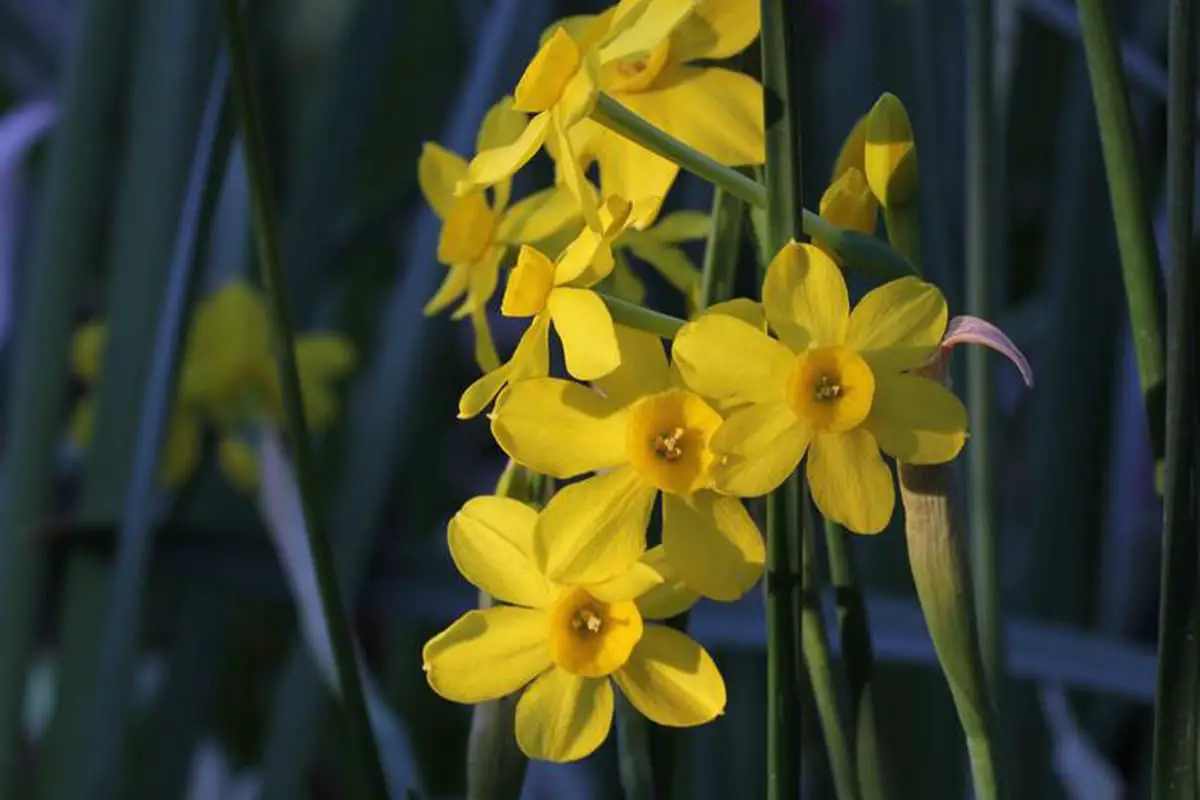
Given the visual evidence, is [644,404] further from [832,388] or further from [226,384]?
[226,384]

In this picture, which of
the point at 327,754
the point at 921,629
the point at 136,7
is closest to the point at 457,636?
the point at 921,629

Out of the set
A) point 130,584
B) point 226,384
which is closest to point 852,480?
point 130,584

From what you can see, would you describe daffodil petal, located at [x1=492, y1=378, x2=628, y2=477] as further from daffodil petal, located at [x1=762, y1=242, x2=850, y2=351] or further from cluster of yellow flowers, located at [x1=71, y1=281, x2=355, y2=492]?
cluster of yellow flowers, located at [x1=71, y1=281, x2=355, y2=492]

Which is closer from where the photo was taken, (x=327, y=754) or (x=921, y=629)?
(x=921, y=629)

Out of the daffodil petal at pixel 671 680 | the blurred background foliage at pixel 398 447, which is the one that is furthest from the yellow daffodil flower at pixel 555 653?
the blurred background foliage at pixel 398 447

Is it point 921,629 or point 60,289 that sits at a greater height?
point 60,289

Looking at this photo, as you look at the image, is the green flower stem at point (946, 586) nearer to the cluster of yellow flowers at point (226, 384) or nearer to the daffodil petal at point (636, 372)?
the daffodil petal at point (636, 372)

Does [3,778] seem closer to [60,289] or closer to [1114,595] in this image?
[60,289]

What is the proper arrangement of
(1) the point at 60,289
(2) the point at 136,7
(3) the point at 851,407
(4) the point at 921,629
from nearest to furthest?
(3) the point at 851,407, (4) the point at 921,629, (1) the point at 60,289, (2) the point at 136,7
